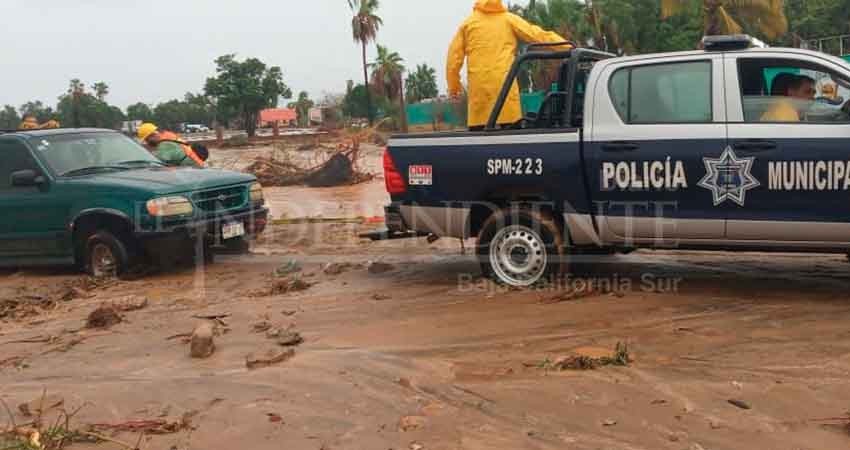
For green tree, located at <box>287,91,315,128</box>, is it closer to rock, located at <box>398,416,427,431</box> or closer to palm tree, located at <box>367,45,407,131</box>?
palm tree, located at <box>367,45,407,131</box>

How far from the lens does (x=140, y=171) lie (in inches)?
342

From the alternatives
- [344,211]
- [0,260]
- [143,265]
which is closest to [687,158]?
[143,265]

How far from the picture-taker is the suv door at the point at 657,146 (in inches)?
227

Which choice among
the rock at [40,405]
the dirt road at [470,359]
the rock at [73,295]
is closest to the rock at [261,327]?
the dirt road at [470,359]

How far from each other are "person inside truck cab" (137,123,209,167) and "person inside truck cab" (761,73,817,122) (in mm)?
6642

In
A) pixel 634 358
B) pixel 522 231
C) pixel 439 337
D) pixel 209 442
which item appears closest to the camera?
pixel 209 442

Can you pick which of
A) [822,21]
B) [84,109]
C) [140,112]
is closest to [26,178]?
[822,21]

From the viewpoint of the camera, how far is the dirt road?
12.4 ft

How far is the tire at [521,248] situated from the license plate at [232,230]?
2.97 metres

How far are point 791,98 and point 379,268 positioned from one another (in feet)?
12.7

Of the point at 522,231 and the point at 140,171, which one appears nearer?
the point at 522,231

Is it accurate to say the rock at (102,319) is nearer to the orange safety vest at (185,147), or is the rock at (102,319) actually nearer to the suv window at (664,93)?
the suv window at (664,93)

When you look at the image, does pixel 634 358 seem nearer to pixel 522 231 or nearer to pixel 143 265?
pixel 522 231

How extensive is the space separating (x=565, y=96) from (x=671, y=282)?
1.71 metres
